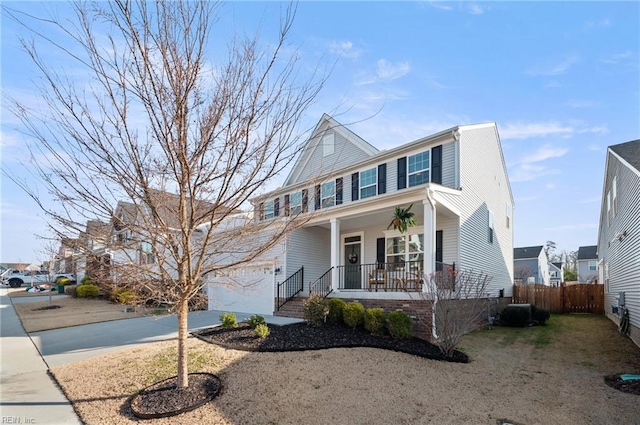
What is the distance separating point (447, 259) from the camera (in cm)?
1255

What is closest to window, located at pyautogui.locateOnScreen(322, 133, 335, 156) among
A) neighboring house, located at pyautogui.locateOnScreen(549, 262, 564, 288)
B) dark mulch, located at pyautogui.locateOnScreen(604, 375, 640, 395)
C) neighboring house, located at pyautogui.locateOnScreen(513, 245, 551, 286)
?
dark mulch, located at pyautogui.locateOnScreen(604, 375, 640, 395)

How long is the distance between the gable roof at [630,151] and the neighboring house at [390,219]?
4.29 m

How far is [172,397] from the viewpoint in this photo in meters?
5.56

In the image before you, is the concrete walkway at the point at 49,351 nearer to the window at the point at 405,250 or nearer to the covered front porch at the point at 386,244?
the covered front porch at the point at 386,244

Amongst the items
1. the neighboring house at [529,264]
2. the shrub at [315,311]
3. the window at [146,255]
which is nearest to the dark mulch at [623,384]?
the shrub at [315,311]

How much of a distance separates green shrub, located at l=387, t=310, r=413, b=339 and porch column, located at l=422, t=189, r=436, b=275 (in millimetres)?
1684

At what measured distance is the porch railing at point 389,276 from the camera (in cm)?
1128

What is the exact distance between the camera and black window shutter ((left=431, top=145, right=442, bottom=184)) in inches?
500

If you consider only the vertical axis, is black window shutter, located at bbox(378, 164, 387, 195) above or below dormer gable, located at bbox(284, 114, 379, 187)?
below

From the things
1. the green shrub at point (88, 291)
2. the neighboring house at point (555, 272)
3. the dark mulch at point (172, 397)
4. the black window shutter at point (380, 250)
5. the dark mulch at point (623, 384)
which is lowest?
the neighboring house at point (555, 272)

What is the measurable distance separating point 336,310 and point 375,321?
1547mm

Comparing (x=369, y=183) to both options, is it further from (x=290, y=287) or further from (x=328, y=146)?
(x=290, y=287)

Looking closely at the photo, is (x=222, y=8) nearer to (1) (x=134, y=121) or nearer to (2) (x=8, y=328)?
(1) (x=134, y=121)

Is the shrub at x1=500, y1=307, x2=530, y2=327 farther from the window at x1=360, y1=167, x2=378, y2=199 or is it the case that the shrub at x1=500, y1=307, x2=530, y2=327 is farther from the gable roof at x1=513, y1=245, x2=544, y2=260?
the gable roof at x1=513, y1=245, x2=544, y2=260
